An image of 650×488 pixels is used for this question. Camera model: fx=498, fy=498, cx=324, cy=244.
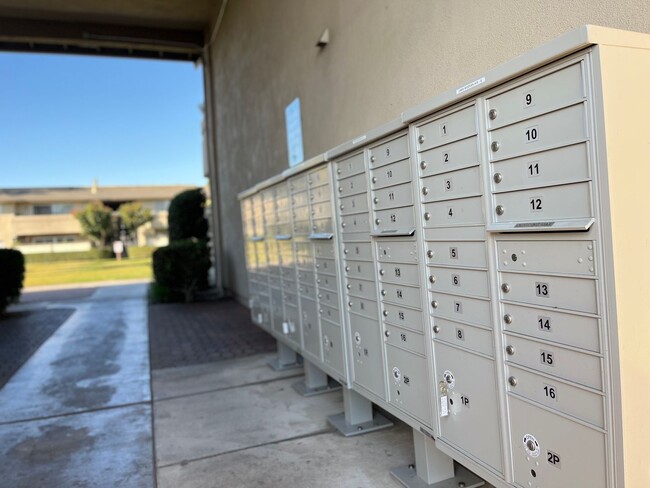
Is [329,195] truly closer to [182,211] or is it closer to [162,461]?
[162,461]

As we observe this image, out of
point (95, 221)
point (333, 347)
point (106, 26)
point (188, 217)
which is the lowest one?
point (333, 347)

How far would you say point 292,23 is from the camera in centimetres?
625

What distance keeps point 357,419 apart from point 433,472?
1.04 meters

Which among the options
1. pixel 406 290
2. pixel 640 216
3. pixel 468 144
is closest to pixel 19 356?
pixel 406 290

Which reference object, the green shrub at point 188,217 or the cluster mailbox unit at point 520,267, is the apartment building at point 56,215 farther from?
the cluster mailbox unit at point 520,267

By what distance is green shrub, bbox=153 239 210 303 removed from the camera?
38.1ft

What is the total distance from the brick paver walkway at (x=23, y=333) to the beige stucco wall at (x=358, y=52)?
4.34m

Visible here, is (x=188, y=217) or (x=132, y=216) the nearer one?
(x=188, y=217)

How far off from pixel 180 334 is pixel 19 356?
2199mm

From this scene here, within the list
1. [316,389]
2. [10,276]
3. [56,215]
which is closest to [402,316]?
[316,389]

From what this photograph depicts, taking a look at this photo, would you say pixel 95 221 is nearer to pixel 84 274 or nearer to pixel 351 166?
pixel 84 274

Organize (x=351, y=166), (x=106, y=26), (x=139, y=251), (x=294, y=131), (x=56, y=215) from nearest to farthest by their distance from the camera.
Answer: (x=351, y=166)
(x=294, y=131)
(x=106, y=26)
(x=139, y=251)
(x=56, y=215)

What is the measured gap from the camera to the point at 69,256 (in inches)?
1465

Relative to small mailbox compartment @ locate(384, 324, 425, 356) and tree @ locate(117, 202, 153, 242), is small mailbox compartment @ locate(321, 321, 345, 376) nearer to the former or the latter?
small mailbox compartment @ locate(384, 324, 425, 356)
